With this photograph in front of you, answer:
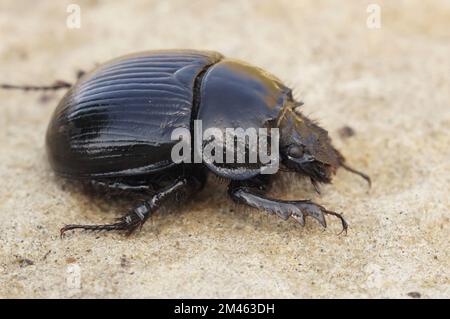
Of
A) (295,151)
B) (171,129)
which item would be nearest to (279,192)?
(295,151)

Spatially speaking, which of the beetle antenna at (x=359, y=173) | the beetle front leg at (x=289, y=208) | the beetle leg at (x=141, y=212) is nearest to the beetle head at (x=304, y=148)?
the beetle front leg at (x=289, y=208)

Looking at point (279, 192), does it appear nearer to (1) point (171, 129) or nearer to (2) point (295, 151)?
(2) point (295, 151)

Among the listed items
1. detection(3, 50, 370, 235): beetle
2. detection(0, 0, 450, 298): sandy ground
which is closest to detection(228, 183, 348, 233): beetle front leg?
detection(3, 50, 370, 235): beetle

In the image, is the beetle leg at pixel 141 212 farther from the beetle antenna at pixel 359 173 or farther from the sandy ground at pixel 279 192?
the beetle antenna at pixel 359 173

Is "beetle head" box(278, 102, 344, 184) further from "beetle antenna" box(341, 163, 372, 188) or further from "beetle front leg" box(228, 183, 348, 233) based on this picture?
"beetle antenna" box(341, 163, 372, 188)
